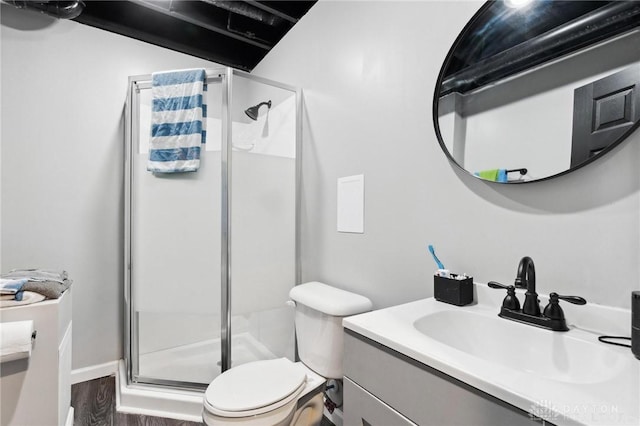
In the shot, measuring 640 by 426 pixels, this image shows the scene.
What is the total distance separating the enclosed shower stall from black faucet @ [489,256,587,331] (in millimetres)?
1321

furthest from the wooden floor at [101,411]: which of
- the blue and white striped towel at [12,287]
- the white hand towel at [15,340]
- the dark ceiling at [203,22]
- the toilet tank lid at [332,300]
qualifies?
the dark ceiling at [203,22]

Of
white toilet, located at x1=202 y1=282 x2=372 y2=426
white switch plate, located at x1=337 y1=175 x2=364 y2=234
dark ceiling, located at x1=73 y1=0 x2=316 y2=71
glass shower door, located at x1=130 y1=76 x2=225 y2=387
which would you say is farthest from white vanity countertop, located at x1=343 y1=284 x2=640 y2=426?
dark ceiling, located at x1=73 y1=0 x2=316 y2=71

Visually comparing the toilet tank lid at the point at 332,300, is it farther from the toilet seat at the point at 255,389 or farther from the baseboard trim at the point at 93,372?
the baseboard trim at the point at 93,372

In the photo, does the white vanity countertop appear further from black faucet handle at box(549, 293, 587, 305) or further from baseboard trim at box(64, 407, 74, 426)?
baseboard trim at box(64, 407, 74, 426)

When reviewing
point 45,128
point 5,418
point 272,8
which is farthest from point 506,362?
point 45,128

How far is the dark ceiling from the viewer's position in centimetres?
211

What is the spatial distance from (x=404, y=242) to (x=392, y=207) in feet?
0.56

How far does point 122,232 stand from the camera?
227 cm

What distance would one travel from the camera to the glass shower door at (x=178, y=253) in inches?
71.7

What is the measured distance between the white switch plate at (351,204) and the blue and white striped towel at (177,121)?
87 centimetres

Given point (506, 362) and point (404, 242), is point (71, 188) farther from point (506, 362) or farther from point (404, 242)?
point (506, 362)

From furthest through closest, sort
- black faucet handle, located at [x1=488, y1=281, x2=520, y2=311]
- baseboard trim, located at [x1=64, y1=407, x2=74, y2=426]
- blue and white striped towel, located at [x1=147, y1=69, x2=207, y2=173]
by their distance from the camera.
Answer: blue and white striped towel, located at [x1=147, y1=69, x2=207, y2=173] → baseboard trim, located at [x1=64, y1=407, x2=74, y2=426] → black faucet handle, located at [x1=488, y1=281, x2=520, y2=311]

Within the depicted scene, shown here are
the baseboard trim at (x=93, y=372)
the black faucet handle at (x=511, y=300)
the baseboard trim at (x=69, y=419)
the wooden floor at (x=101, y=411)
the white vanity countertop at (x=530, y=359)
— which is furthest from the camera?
the baseboard trim at (x=93, y=372)

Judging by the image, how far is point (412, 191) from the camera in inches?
52.7
